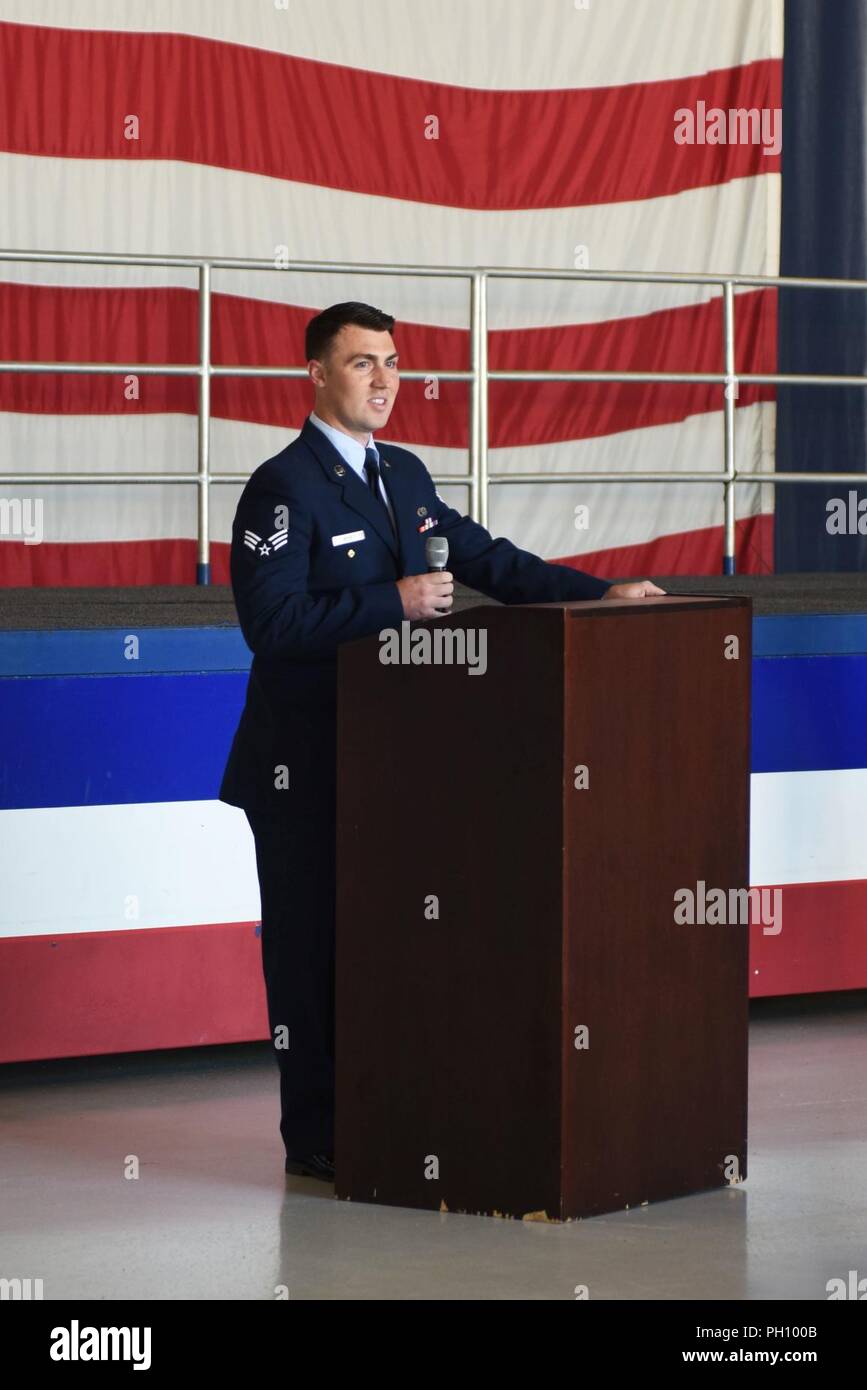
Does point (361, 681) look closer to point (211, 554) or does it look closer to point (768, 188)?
point (211, 554)

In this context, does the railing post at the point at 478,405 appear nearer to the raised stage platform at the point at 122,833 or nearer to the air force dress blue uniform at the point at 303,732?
the raised stage platform at the point at 122,833

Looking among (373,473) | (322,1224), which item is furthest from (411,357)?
(322,1224)

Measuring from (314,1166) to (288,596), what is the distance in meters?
1.03

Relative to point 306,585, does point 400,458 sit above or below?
above

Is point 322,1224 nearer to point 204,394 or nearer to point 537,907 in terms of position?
point 537,907

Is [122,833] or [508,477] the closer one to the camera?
[122,833]

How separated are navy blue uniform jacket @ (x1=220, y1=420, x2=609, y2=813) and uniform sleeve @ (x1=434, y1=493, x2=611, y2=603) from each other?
5.2 inches

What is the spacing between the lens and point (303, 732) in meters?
3.97

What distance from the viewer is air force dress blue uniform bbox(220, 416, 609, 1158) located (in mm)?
3920

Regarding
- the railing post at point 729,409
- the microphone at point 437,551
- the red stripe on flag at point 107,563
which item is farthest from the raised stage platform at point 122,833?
the railing post at point 729,409

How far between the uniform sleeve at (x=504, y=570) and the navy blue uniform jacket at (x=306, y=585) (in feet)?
0.43

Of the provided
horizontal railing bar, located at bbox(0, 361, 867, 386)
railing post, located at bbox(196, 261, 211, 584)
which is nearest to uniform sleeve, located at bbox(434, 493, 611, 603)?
horizontal railing bar, located at bbox(0, 361, 867, 386)

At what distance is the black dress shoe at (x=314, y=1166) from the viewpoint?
4.05 m

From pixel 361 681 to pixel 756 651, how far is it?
6.68ft
